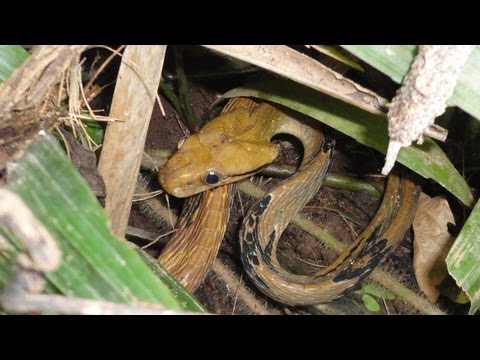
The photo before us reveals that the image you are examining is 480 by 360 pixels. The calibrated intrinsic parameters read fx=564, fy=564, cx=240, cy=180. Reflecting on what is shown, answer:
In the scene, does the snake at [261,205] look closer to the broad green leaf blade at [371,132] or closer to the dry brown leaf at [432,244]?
the dry brown leaf at [432,244]

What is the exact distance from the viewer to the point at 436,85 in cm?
120

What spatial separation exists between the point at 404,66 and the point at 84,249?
800mm

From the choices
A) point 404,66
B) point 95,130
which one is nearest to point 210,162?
point 95,130

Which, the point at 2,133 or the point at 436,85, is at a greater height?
the point at 436,85

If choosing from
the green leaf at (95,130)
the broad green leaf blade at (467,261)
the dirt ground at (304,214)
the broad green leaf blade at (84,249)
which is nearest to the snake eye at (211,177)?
the dirt ground at (304,214)

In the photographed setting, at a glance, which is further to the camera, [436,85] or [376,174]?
[376,174]

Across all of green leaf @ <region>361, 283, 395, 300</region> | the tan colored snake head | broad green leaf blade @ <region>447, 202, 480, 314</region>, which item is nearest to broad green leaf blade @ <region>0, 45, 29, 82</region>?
the tan colored snake head

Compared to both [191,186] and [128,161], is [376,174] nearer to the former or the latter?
[191,186]

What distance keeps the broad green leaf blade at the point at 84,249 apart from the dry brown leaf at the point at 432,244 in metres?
1.48

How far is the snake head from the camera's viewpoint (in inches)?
90.1

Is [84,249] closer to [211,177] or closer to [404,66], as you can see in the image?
[404,66]

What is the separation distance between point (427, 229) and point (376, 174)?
0.33 meters

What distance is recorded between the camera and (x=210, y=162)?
7.61 feet

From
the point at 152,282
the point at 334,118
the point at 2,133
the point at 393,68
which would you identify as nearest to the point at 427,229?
the point at 334,118
